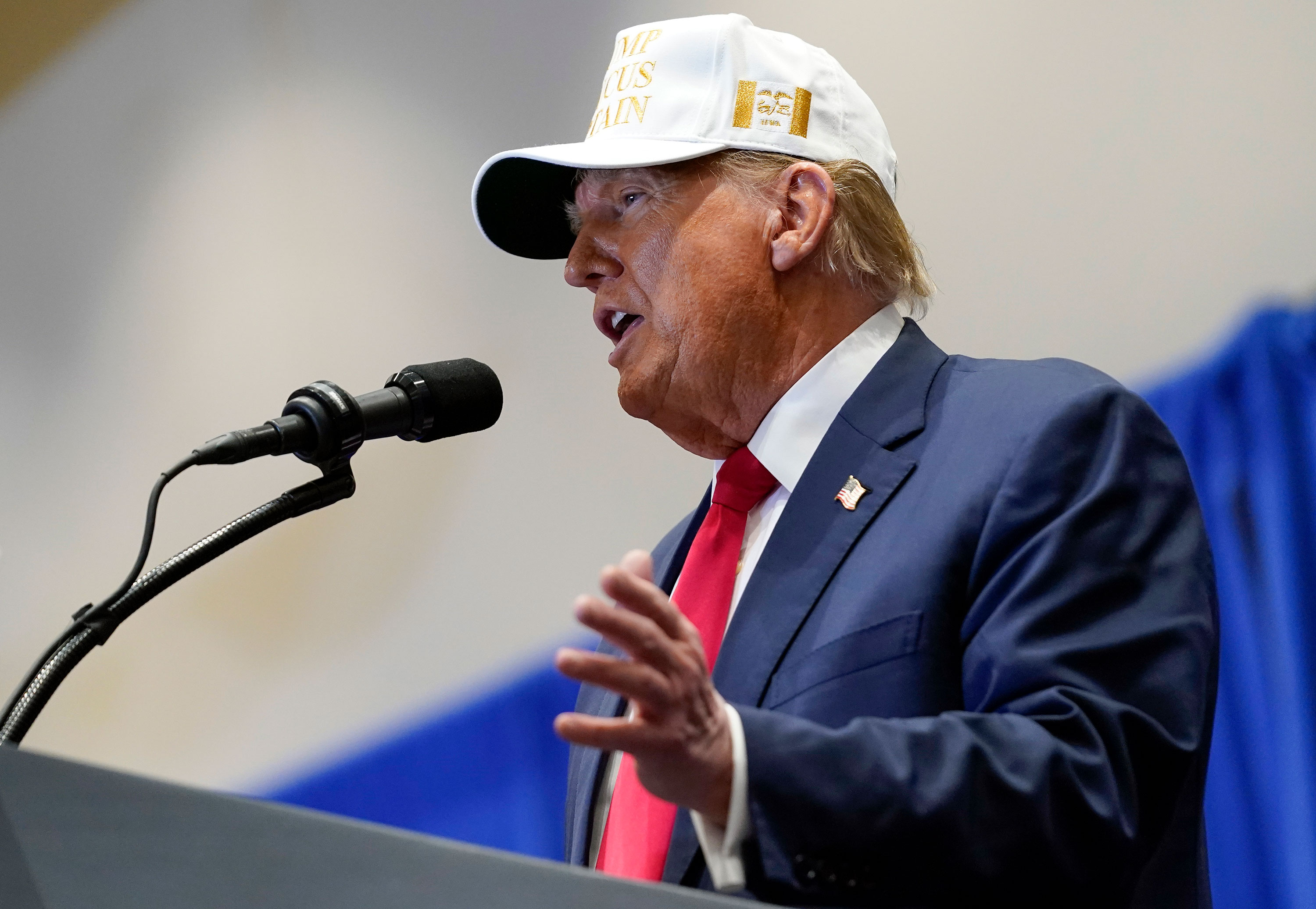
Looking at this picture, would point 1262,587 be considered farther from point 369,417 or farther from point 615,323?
point 369,417

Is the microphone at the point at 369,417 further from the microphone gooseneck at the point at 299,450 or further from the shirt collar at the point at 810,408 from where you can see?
the shirt collar at the point at 810,408

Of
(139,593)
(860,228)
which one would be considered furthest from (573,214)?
(139,593)

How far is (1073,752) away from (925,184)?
4.25 ft

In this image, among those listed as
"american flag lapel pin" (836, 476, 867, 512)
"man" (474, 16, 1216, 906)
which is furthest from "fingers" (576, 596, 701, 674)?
"american flag lapel pin" (836, 476, 867, 512)

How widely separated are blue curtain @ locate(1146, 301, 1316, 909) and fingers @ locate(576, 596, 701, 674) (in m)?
1.13

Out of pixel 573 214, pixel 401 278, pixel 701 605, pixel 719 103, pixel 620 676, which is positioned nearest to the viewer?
pixel 620 676

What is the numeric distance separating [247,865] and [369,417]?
767mm

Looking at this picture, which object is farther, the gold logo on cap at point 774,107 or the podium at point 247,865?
the gold logo on cap at point 774,107

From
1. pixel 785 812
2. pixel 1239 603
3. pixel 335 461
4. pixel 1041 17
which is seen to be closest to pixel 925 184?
pixel 1041 17

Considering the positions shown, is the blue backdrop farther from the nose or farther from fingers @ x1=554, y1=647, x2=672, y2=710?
fingers @ x1=554, y1=647, x2=672, y2=710

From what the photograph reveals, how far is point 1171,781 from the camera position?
990mm

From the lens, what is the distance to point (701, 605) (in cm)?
138

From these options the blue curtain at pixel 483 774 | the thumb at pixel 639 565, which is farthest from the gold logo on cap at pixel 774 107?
the blue curtain at pixel 483 774

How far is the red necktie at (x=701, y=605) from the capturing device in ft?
3.96
